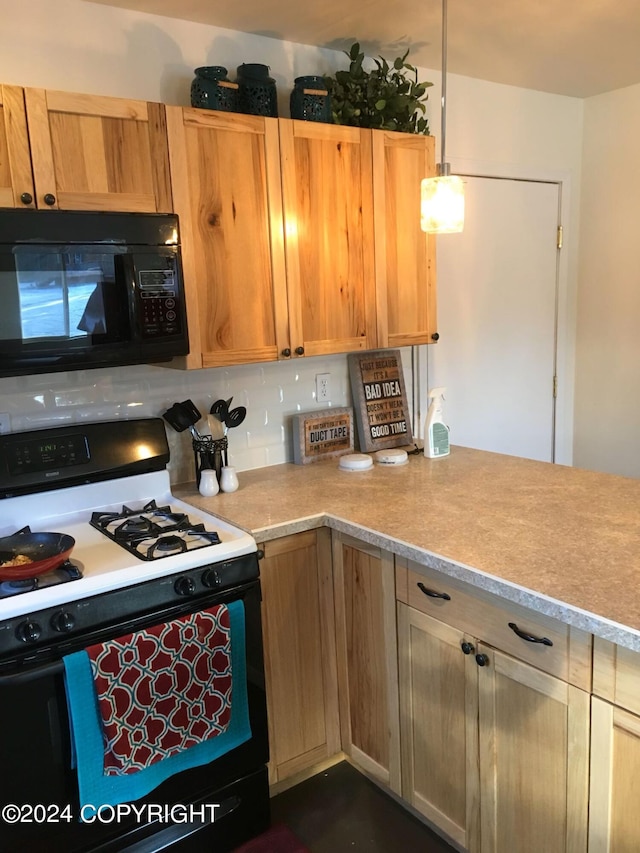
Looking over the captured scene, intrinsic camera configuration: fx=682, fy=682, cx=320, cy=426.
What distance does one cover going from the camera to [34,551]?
1.81 meters

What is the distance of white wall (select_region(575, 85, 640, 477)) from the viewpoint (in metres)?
3.31

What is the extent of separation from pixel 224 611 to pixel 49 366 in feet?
2.66

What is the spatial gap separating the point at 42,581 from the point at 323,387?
1.42 meters

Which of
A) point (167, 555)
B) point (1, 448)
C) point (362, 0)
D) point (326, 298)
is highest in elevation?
point (362, 0)

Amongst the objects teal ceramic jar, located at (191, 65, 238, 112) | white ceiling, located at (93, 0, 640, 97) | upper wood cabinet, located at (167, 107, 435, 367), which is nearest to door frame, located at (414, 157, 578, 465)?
white ceiling, located at (93, 0, 640, 97)

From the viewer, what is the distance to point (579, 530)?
1771 mm

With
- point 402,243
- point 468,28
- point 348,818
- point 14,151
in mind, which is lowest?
point 348,818

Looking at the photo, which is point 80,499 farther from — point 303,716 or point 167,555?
point 303,716

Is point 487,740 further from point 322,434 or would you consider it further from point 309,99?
point 309,99

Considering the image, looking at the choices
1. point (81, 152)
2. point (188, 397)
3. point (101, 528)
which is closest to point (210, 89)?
point (81, 152)

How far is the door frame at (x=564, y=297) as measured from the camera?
3.33 metres

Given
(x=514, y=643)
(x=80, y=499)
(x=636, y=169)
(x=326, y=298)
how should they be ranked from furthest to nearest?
1. (x=636, y=169)
2. (x=326, y=298)
3. (x=80, y=499)
4. (x=514, y=643)

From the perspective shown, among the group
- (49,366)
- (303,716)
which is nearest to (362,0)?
(49,366)

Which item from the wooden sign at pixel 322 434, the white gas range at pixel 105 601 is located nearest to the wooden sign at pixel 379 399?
the wooden sign at pixel 322 434
